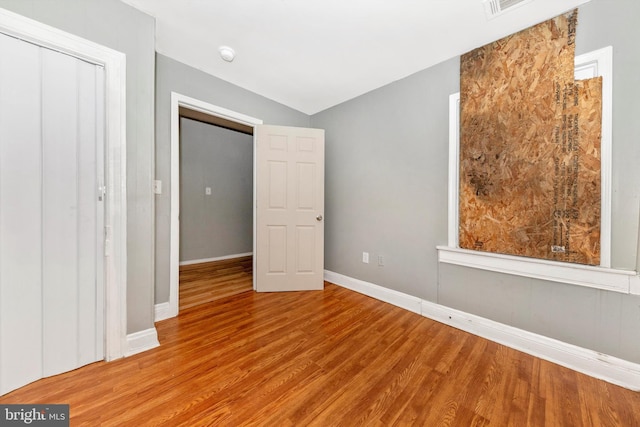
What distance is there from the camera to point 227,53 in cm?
206

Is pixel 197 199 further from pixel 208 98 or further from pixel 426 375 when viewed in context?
pixel 426 375

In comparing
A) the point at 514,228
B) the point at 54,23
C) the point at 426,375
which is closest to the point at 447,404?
the point at 426,375

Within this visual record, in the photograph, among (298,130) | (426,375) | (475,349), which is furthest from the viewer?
(298,130)

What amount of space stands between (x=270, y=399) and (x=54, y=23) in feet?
8.13

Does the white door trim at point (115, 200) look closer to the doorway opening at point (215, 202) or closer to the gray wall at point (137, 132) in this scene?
the gray wall at point (137, 132)

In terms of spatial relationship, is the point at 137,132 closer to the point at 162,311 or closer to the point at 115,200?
the point at 115,200

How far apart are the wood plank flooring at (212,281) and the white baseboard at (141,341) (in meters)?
0.63

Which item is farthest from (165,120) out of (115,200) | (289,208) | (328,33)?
(328,33)

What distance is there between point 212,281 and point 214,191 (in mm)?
1940

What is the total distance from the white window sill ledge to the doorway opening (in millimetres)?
2692

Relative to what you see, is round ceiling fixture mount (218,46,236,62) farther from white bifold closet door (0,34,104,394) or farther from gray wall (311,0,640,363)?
gray wall (311,0,640,363)

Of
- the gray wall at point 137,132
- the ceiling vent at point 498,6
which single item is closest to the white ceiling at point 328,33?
the ceiling vent at point 498,6

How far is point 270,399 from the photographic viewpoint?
4.05 feet

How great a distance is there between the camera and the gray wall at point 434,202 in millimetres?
1381
